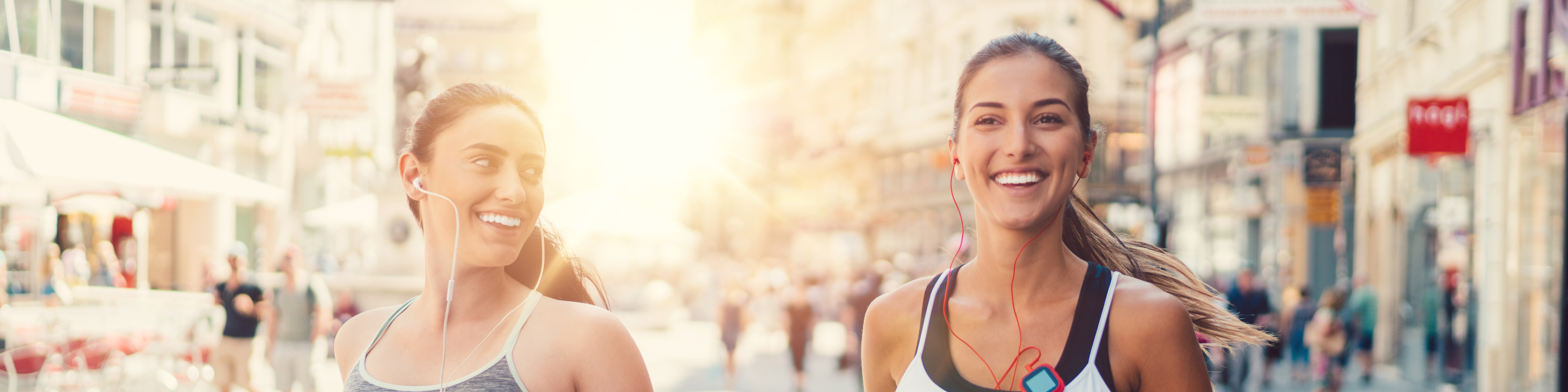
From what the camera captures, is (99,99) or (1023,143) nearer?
(1023,143)

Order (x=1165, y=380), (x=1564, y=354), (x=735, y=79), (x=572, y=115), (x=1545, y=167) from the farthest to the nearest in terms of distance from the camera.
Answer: (x=735, y=79)
(x=572, y=115)
(x=1545, y=167)
(x=1564, y=354)
(x=1165, y=380)

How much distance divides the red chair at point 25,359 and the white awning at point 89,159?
1.93 metres

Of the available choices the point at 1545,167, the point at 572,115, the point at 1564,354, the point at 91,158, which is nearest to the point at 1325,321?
the point at 1545,167

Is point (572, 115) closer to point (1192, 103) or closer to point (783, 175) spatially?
point (1192, 103)

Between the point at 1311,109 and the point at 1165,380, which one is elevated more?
the point at 1311,109

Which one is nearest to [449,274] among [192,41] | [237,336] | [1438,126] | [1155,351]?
[1155,351]

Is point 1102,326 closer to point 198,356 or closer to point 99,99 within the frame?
point 198,356

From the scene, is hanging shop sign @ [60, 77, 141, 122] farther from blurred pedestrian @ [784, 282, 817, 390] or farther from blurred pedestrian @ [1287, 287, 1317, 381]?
blurred pedestrian @ [1287, 287, 1317, 381]

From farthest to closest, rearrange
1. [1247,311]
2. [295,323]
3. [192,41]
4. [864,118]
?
[864,118]
[192,41]
[1247,311]
[295,323]

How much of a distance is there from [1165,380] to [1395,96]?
18451 millimetres

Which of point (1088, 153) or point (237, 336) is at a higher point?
point (1088, 153)

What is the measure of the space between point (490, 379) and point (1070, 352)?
1.13m

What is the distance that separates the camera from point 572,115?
41469mm

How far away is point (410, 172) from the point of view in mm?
2359
